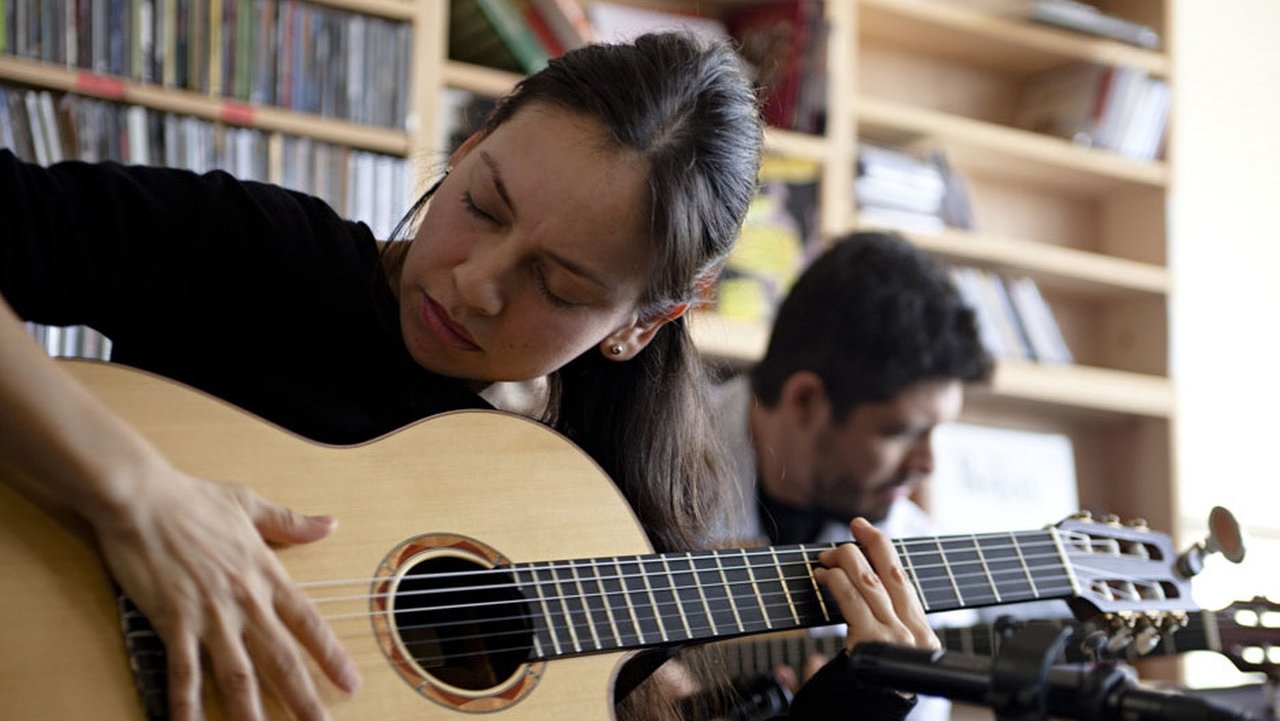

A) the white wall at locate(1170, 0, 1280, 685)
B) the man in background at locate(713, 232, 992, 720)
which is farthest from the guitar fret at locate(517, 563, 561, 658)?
the white wall at locate(1170, 0, 1280, 685)

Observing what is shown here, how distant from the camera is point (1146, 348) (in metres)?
3.39

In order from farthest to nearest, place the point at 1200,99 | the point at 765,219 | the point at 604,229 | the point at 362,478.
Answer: the point at 1200,99 < the point at 765,219 < the point at 604,229 < the point at 362,478

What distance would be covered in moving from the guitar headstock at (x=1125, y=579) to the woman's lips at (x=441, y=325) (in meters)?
0.65

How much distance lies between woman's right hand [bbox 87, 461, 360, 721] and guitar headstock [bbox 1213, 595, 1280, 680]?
86 centimetres

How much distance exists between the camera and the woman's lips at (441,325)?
1205 millimetres

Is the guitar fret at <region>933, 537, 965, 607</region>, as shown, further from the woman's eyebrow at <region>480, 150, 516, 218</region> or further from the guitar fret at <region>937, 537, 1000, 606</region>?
the woman's eyebrow at <region>480, 150, 516, 218</region>

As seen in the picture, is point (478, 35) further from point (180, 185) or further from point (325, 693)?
point (325, 693)

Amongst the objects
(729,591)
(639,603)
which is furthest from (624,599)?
(729,591)

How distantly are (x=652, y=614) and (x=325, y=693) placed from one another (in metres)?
0.29

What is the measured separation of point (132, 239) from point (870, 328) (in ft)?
5.36

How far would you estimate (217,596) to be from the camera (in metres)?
0.94

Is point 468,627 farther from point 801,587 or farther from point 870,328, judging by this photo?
point 870,328

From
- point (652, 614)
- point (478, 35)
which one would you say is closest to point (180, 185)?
point (652, 614)

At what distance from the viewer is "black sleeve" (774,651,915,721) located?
1.24 m
